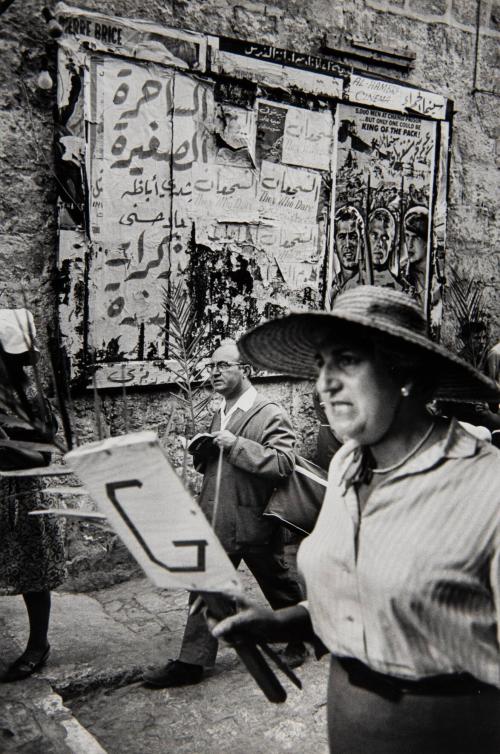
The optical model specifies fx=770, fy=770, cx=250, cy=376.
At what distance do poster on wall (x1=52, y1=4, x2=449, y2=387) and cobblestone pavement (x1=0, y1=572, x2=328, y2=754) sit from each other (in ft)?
5.03

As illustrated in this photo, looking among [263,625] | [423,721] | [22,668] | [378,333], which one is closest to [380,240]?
[22,668]

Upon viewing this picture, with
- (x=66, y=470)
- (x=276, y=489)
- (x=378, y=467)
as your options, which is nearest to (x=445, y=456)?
(x=378, y=467)

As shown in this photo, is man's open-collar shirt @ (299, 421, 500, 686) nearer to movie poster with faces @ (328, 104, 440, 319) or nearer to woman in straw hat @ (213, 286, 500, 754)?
woman in straw hat @ (213, 286, 500, 754)

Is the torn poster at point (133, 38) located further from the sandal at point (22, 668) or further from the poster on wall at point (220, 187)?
the sandal at point (22, 668)

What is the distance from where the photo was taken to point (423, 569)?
1570 mm

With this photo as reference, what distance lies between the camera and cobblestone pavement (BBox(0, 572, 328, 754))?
3.47m

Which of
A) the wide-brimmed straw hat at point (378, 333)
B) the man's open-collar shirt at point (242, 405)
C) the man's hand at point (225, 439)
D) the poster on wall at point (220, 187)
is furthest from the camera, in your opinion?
the poster on wall at point (220, 187)

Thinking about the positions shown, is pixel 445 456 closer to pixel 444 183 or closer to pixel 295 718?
pixel 295 718

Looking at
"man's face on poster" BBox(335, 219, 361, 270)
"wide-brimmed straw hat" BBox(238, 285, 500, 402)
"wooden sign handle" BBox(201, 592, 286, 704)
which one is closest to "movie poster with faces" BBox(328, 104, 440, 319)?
"man's face on poster" BBox(335, 219, 361, 270)

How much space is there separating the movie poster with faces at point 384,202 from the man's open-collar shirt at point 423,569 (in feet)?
15.2

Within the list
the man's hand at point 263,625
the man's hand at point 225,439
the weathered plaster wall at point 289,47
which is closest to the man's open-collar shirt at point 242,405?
the man's hand at point 225,439

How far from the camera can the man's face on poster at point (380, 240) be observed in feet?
21.1

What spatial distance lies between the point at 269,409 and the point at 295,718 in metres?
1.53

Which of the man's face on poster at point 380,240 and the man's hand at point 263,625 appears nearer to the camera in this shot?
the man's hand at point 263,625
